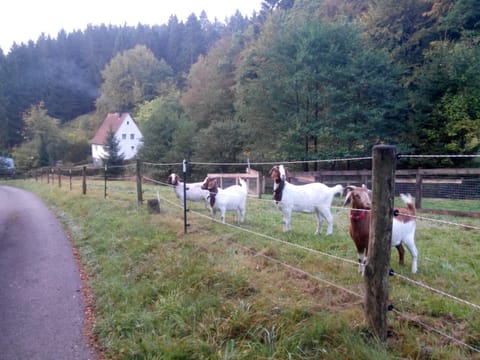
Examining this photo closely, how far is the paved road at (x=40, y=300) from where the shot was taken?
3828 mm

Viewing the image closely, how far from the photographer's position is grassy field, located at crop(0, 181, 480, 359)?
327 centimetres

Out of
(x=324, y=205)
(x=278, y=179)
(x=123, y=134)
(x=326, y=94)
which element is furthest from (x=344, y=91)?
(x=123, y=134)

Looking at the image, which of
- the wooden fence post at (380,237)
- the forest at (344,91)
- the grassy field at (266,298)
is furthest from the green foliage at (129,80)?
the wooden fence post at (380,237)

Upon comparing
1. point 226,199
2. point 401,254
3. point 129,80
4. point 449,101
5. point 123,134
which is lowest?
point 401,254

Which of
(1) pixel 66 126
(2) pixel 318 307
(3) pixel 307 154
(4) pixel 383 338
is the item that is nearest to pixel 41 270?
(2) pixel 318 307

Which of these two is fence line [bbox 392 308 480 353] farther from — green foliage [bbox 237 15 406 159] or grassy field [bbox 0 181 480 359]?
green foliage [bbox 237 15 406 159]

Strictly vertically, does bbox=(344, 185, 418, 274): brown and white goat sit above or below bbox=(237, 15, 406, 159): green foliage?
below

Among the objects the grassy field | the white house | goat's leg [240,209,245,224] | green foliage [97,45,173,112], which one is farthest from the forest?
green foliage [97,45,173,112]

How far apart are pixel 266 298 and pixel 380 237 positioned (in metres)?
1.55

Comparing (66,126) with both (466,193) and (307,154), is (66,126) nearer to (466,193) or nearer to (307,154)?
(307,154)

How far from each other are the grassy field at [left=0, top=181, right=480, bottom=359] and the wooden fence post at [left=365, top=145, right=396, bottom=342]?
20 cm

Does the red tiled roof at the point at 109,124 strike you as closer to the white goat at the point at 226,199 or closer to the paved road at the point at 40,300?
the paved road at the point at 40,300

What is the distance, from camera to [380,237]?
3135mm

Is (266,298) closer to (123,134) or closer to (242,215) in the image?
(242,215)
